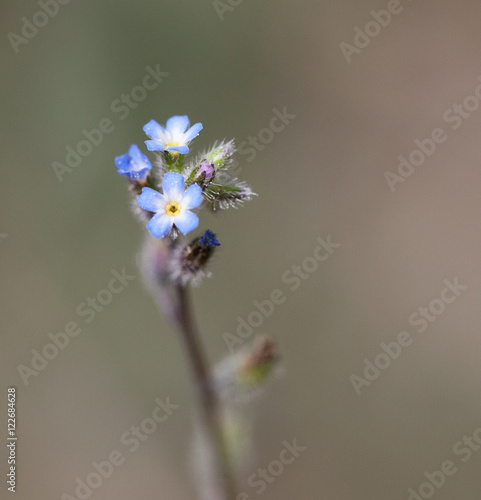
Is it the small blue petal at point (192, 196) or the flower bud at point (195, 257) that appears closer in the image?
the small blue petal at point (192, 196)

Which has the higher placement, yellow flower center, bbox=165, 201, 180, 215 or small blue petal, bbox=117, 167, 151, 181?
small blue petal, bbox=117, 167, 151, 181

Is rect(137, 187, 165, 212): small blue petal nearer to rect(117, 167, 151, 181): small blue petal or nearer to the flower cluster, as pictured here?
the flower cluster

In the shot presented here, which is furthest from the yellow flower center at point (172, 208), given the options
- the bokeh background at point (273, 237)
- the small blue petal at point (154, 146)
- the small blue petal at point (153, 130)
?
the bokeh background at point (273, 237)

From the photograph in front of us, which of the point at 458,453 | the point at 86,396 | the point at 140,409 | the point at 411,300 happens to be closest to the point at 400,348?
the point at 411,300

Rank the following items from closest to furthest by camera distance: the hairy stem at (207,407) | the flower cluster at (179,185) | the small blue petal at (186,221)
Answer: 1. the small blue petal at (186,221)
2. the flower cluster at (179,185)
3. the hairy stem at (207,407)

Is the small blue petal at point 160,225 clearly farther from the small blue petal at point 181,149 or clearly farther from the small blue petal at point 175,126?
the small blue petal at point 175,126

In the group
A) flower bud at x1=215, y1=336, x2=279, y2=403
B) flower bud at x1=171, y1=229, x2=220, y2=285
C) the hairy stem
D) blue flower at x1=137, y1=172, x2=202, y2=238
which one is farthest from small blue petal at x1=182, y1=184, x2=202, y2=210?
flower bud at x1=215, y1=336, x2=279, y2=403

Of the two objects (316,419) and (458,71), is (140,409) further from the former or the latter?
(458,71)
